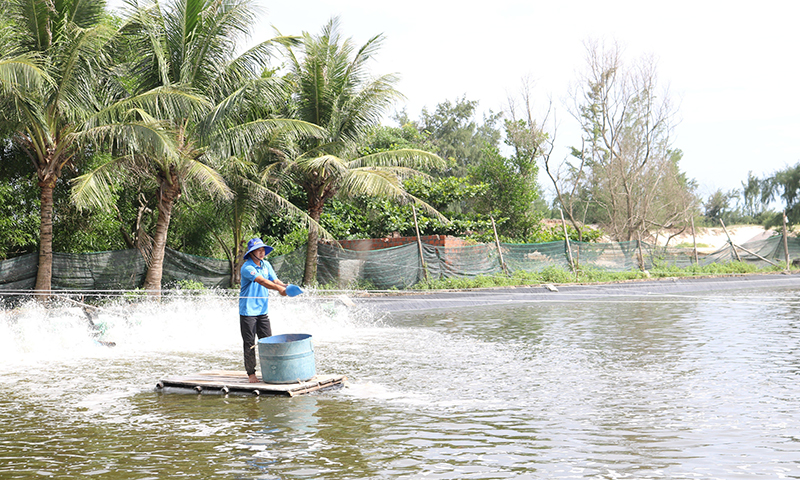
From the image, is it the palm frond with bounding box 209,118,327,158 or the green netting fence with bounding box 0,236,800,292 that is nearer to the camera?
the palm frond with bounding box 209,118,327,158

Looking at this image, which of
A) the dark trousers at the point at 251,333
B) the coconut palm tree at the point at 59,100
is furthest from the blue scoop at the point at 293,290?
the coconut palm tree at the point at 59,100

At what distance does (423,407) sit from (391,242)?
1743 cm

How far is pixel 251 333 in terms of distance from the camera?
27.9ft

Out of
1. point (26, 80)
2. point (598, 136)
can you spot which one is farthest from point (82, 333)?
point (598, 136)

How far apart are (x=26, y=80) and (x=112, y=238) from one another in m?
7.86

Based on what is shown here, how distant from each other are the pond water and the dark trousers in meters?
0.57

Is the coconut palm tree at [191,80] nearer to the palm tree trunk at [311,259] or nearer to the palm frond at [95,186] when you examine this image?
the palm frond at [95,186]

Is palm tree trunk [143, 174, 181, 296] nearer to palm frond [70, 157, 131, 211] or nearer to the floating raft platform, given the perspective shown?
palm frond [70, 157, 131, 211]

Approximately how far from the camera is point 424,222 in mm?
26047

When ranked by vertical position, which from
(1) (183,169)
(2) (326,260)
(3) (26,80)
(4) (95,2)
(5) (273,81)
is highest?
(4) (95,2)

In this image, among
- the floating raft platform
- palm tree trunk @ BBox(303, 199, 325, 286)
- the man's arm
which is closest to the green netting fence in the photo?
palm tree trunk @ BBox(303, 199, 325, 286)

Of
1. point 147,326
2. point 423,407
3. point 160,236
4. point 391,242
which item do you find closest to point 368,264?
point 391,242

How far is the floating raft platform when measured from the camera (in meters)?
7.72

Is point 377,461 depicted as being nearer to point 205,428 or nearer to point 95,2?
point 205,428
